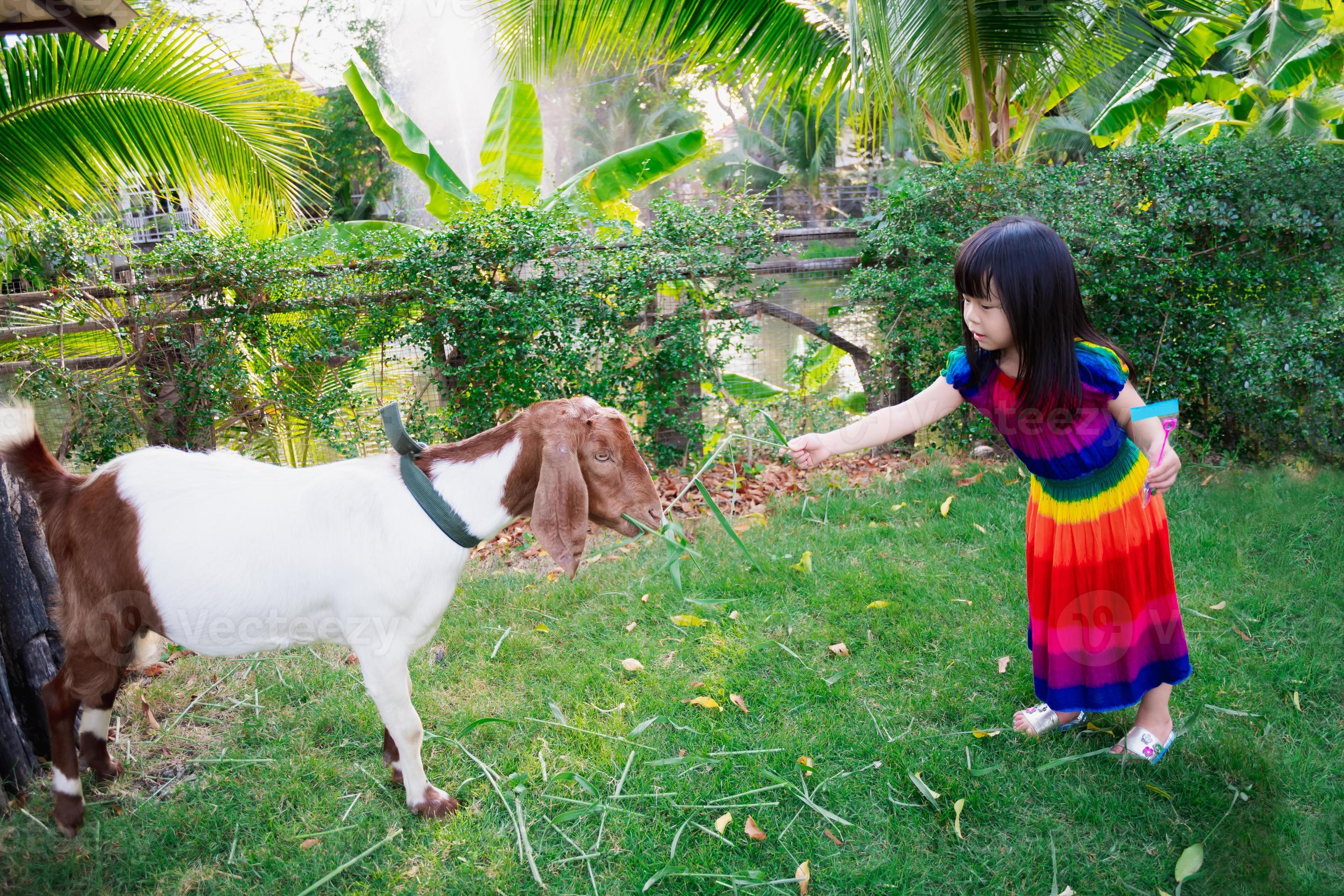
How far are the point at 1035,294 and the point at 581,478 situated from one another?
5.15 feet

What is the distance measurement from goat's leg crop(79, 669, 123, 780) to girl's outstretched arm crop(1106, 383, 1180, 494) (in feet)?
12.1

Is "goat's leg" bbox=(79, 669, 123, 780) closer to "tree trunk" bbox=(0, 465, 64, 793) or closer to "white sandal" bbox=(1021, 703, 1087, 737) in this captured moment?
"tree trunk" bbox=(0, 465, 64, 793)

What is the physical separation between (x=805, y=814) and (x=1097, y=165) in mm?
5565

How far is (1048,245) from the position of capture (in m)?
2.65

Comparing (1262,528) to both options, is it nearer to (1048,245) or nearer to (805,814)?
(1048,245)

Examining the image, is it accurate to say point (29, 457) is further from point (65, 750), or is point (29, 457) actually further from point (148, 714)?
point (148, 714)

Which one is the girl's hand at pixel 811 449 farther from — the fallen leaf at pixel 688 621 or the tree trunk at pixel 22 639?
the tree trunk at pixel 22 639

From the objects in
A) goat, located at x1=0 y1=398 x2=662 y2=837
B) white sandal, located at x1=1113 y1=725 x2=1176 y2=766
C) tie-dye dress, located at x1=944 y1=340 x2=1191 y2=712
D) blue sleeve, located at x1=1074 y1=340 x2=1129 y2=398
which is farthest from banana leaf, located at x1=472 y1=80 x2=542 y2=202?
white sandal, located at x1=1113 y1=725 x2=1176 y2=766

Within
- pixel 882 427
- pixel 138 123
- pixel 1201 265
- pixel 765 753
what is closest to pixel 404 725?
pixel 765 753

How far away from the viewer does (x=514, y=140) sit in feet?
25.1

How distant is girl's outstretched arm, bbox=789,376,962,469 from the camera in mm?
2904

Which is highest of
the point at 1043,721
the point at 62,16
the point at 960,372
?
the point at 62,16

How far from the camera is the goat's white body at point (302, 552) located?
2607 millimetres

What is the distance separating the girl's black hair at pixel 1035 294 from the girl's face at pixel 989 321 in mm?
13
